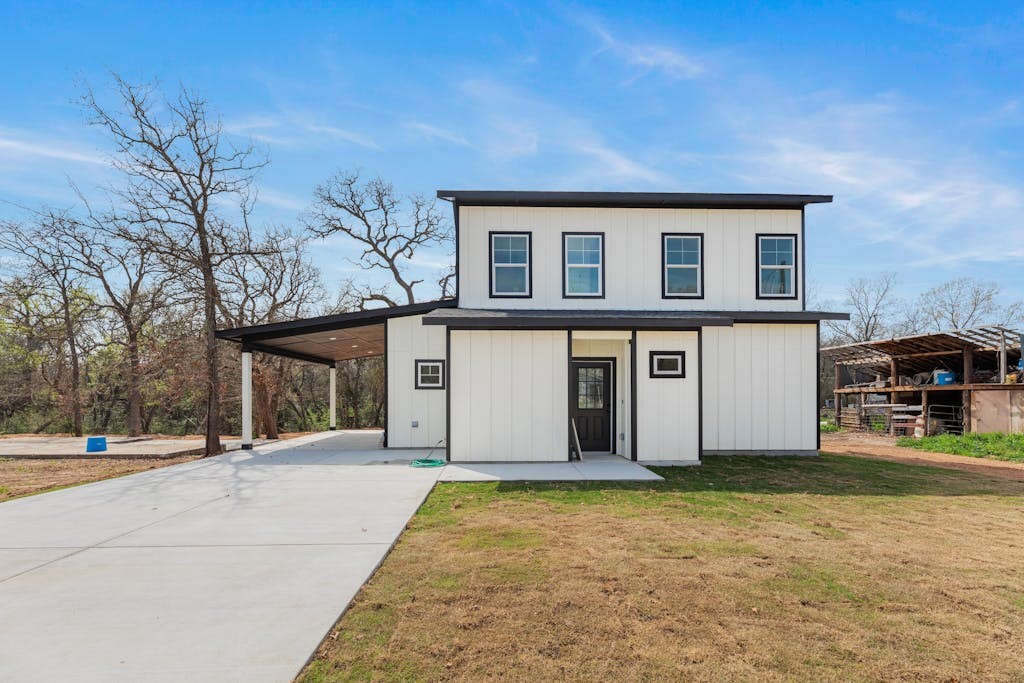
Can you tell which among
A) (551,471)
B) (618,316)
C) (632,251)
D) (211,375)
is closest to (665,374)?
(618,316)

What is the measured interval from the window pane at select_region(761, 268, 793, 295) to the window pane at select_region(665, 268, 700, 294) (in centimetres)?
160

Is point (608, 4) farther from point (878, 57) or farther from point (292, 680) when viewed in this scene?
point (292, 680)

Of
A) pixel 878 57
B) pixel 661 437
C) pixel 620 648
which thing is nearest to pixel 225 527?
pixel 620 648

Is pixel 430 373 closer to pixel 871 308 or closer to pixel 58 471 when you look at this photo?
pixel 58 471

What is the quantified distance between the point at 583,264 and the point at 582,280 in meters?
0.37

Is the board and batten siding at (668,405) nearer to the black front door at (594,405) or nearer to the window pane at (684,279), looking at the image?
the black front door at (594,405)

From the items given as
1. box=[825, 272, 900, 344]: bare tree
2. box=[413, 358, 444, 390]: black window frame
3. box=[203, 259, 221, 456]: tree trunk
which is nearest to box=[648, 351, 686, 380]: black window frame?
box=[413, 358, 444, 390]: black window frame

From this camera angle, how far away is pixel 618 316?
10.2m

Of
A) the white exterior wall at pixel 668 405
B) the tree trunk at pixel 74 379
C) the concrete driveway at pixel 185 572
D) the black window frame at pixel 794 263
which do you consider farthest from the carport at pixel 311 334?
the tree trunk at pixel 74 379

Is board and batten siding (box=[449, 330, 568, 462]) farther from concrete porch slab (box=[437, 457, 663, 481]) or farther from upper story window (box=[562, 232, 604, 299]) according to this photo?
upper story window (box=[562, 232, 604, 299])

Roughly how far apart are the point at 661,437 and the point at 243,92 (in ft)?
42.1

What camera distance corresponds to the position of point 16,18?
32.3 feet

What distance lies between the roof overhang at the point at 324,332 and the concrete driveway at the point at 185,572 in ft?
13.9

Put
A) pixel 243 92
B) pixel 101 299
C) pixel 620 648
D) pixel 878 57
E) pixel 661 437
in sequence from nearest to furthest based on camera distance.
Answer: pixel 620 648 < pixel 661 437 < pixel 878 57 < pixel 243 92 < pixel 101 299
